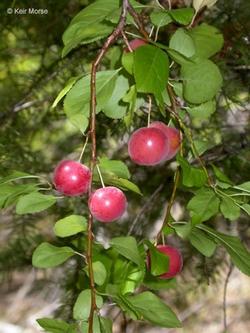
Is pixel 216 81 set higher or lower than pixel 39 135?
higher

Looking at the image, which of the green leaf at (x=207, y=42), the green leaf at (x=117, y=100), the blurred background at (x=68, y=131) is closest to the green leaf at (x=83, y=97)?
the green leaf at (x=117, y=100)

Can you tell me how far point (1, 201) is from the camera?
613 mm

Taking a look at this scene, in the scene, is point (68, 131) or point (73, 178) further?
point (68, 131)

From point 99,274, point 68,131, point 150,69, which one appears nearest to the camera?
point 150,69

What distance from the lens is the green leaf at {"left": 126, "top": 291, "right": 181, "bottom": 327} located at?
59 centimetres

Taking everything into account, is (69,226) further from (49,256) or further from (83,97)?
(83,97)

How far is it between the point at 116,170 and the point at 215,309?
2.26 meters

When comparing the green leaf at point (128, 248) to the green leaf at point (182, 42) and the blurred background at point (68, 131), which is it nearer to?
the green leaf at point (182, 42)

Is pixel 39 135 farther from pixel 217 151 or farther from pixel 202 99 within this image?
pixel 202 99

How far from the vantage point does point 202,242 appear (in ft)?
2.27

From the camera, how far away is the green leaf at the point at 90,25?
59cm

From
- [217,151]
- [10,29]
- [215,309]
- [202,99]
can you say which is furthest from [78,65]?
[215,309]

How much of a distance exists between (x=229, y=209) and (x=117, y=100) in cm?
20

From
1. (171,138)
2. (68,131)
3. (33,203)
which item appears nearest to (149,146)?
(171,138)
